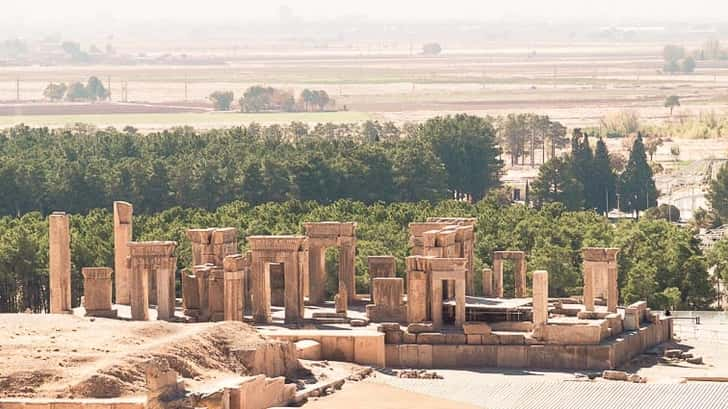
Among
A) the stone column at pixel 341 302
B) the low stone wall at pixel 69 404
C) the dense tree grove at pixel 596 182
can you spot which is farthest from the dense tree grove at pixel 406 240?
the low stone wall at pixel 69 404

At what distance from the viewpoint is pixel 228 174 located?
10319 cm

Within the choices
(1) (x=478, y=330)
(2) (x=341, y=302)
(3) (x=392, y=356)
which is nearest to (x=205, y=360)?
(3) (x=392, y=356)

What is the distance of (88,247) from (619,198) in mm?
44485

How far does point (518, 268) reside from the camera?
6756 cm

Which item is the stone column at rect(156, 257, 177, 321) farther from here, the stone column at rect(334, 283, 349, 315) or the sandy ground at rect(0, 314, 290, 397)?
the stone column at rect(334, 283, 349, 315)

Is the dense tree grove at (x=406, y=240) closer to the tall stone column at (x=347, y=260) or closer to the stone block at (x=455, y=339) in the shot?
the tall stone column at (x=347, y=260)

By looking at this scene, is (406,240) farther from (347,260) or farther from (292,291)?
(292,291)

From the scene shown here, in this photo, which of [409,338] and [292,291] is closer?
[409,338]

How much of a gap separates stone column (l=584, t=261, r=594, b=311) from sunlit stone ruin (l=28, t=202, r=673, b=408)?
0.03 metres

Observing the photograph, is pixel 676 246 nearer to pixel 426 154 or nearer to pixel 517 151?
pixel 426 154

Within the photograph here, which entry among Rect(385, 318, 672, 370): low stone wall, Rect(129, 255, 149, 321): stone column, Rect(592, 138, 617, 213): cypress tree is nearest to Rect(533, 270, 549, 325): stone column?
Rect(385, 318, 672, 370): low stone wall

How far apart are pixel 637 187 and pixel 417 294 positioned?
54816 mm

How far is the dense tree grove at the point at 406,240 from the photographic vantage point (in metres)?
72.9

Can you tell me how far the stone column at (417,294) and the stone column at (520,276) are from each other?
7.51m
